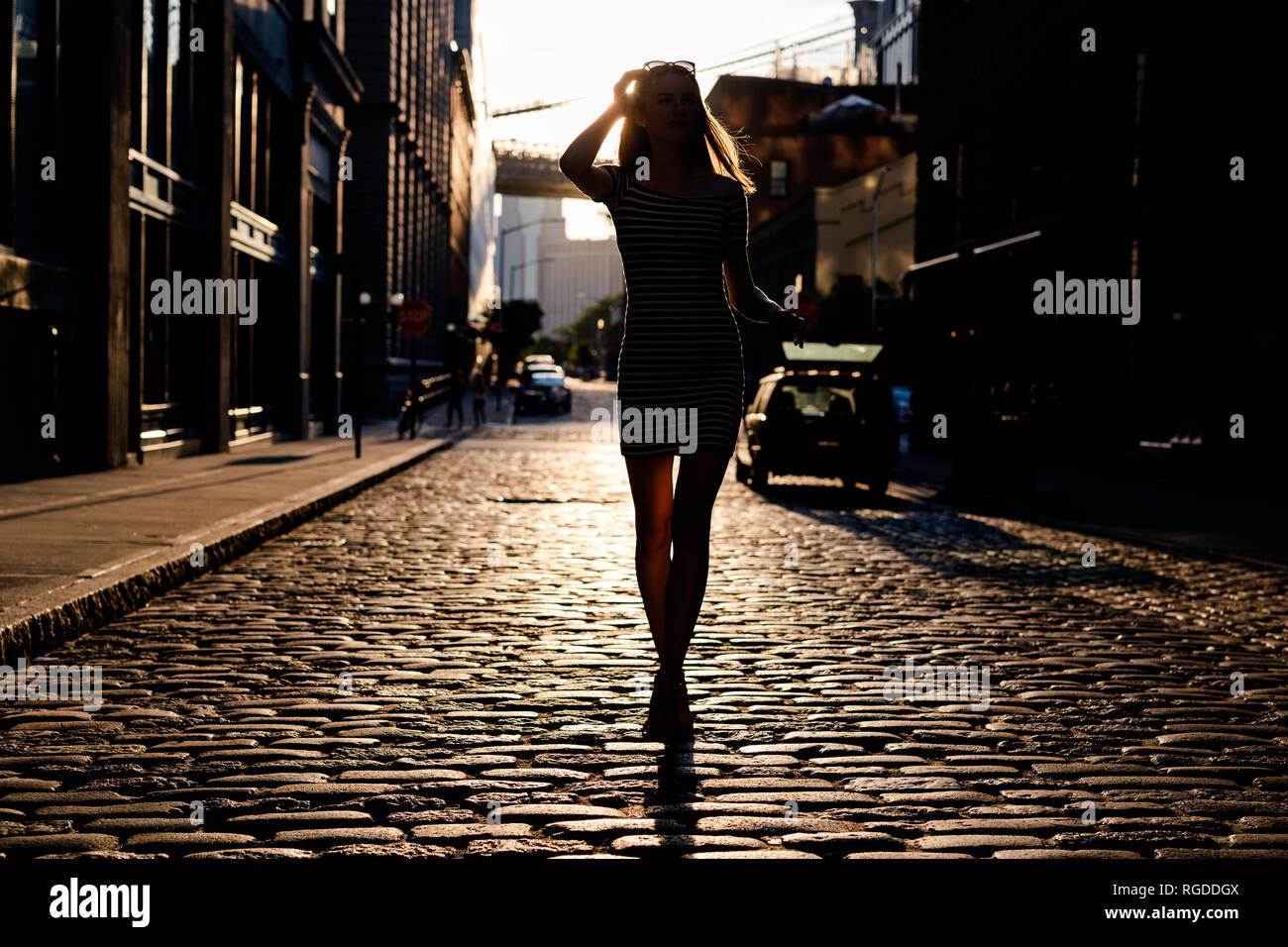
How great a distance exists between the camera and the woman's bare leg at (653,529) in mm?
5023

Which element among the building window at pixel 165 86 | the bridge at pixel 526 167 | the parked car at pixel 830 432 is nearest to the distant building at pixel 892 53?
the bridge at pixel 526 167

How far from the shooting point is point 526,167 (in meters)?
122

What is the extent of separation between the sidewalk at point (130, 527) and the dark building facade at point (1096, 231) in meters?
7.74

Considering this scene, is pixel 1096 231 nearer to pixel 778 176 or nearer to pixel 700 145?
pixel 700 145

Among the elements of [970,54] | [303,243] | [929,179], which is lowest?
[303,243]

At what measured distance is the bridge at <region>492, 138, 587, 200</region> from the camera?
122 meters

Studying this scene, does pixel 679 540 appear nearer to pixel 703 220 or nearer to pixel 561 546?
pixel 703 220

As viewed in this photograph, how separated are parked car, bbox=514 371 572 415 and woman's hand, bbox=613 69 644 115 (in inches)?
1647

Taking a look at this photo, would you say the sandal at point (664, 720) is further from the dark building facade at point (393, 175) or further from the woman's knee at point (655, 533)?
the dark building facade at point (393, 175)

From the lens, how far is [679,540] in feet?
16.3

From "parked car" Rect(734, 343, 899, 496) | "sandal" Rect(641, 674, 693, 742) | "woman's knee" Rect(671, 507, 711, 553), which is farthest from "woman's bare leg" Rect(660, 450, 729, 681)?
"parked car" Rect(734, 343, 899, 496)
